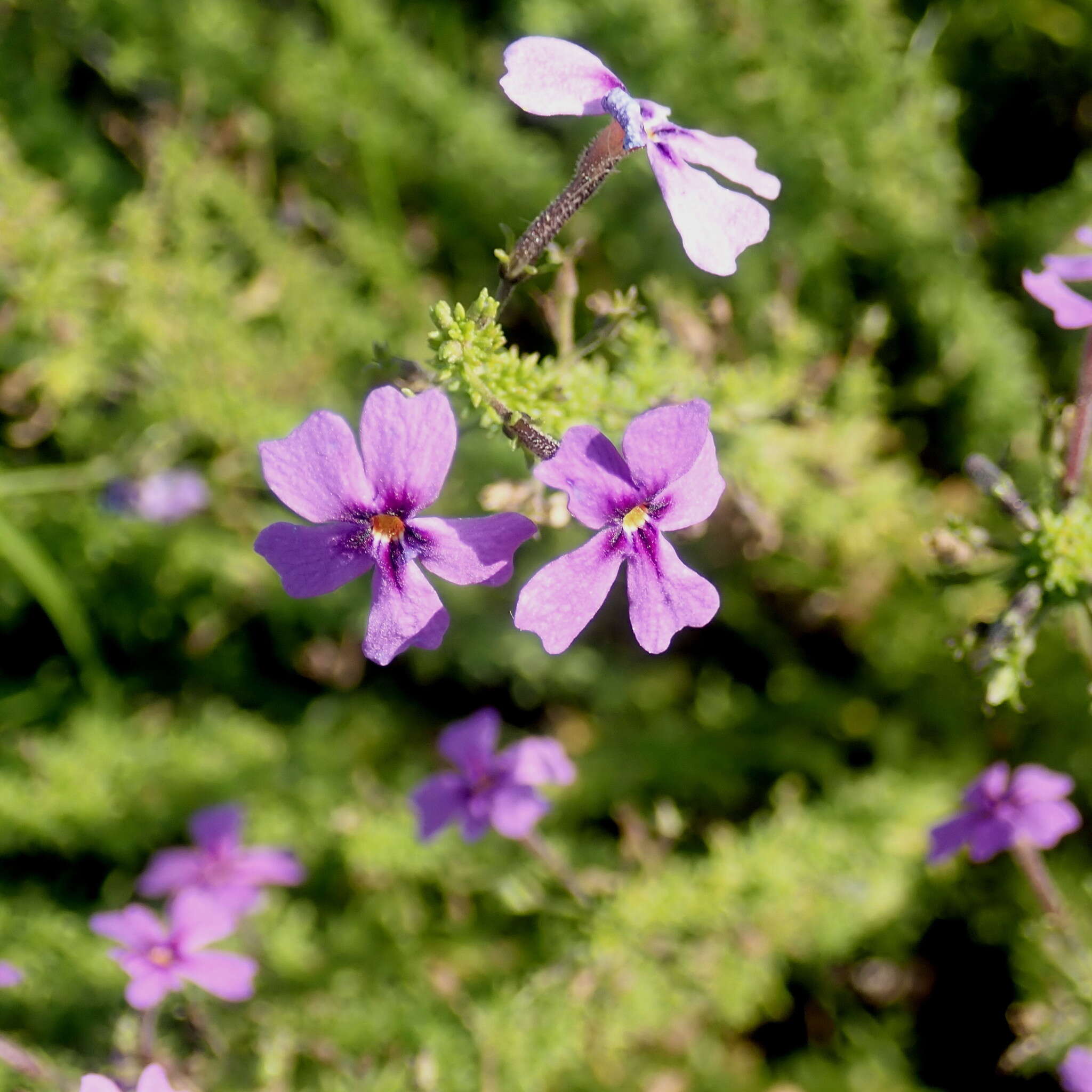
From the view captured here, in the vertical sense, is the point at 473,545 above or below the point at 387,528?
below

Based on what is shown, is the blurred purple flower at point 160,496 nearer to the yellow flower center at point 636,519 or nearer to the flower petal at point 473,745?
the flower petal at point 473,745

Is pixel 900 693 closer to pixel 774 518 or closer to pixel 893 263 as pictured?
pixel 774 518

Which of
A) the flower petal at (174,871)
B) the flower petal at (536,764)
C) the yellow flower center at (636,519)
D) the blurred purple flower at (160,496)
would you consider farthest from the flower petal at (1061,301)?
the blurred purple flower at (160,496)

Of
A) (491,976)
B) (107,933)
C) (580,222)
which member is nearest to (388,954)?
(491,976)

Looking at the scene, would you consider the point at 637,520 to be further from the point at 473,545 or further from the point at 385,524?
the point at 385,524

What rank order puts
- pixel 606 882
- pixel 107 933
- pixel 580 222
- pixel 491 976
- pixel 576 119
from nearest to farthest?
pixel 107 933 < pixel 606 882 < pixel 491 976 < pixel 576 119 < pixel 580 222

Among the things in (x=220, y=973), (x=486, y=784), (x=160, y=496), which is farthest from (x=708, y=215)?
(x=160, y=496)
